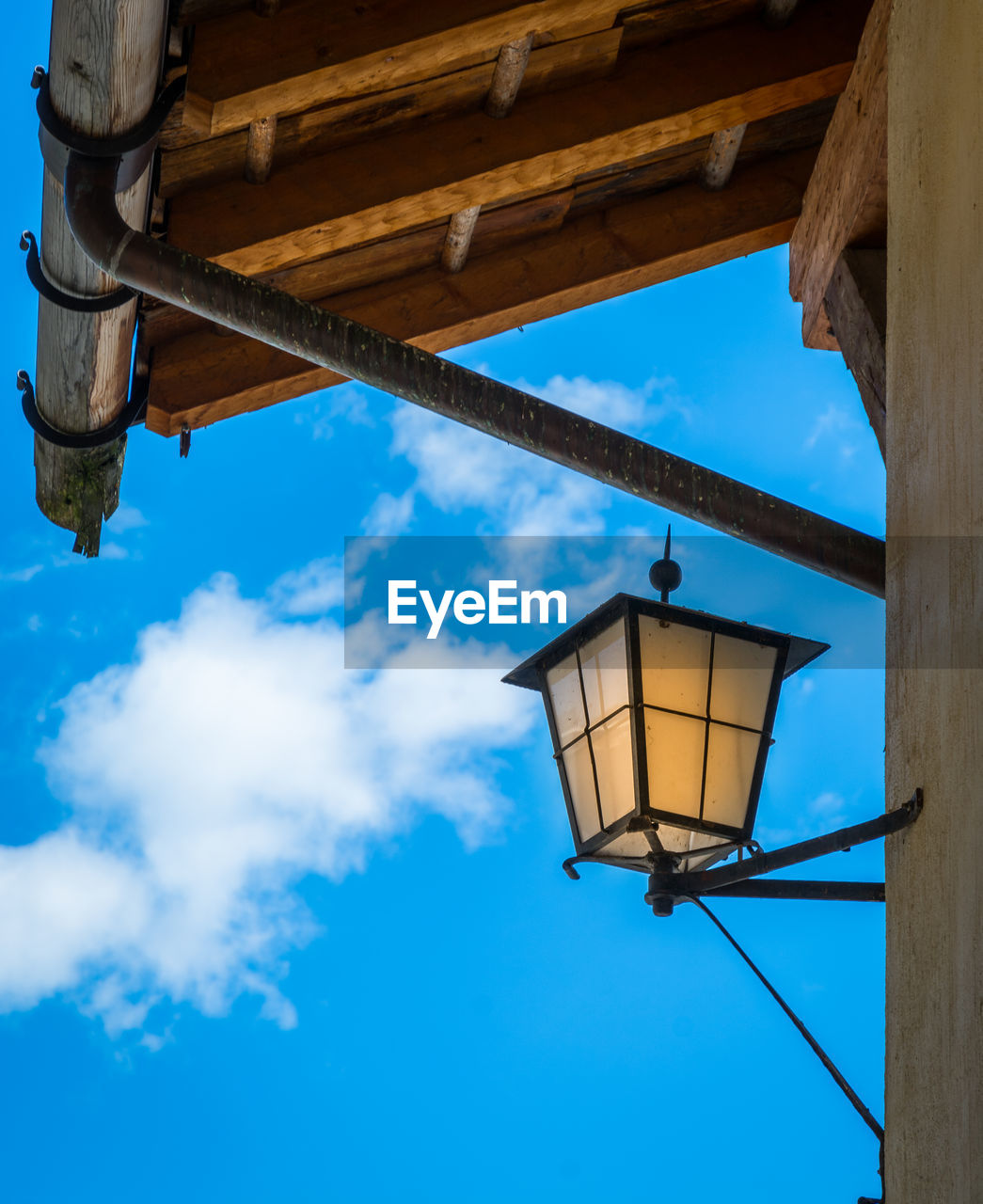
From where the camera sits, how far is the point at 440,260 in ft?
9.18

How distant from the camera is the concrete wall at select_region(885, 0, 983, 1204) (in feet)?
3.27

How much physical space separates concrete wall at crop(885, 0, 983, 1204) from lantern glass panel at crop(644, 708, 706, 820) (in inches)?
25.4

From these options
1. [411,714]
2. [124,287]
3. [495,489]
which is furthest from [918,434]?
[495,489]

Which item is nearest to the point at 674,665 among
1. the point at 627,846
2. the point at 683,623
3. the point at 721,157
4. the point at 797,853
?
the point at 683,623

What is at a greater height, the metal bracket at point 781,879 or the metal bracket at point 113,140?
the metal bracket at point 113,140

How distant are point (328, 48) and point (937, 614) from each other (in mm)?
1491

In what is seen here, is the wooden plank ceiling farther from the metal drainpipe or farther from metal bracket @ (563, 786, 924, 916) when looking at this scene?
metal bracket @ (563, 786, 924, 916)

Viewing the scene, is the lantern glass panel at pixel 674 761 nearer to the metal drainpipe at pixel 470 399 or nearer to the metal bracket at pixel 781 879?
the metal bracket at pixel 781 879

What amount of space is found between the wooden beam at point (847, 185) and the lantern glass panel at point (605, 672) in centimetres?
93

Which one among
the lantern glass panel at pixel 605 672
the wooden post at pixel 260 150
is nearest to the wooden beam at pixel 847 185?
the lantern glass panel at pixel 605 672

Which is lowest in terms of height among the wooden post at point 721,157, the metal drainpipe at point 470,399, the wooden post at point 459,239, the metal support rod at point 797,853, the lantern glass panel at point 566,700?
the metal support rod at point 797,853

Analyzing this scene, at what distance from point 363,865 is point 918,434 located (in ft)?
129

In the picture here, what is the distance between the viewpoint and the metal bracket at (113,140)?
5.70 feet

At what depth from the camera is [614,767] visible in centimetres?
198
